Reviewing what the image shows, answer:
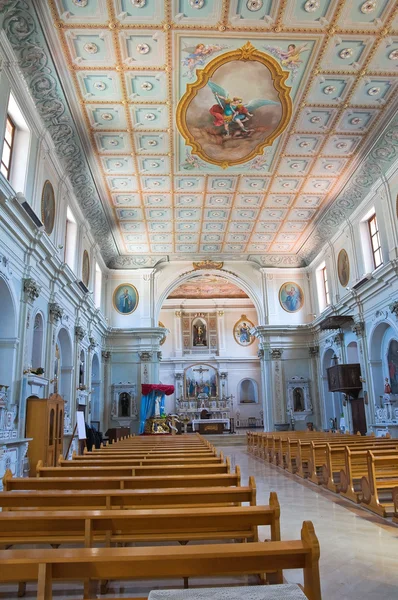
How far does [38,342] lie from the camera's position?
12.7 m

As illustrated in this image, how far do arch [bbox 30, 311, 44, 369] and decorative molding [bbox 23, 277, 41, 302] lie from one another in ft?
3.49

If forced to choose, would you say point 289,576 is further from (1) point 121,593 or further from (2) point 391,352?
(2) point 391,352

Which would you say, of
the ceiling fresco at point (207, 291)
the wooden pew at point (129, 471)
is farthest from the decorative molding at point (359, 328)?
the ceiling fresco at point (207, 291)

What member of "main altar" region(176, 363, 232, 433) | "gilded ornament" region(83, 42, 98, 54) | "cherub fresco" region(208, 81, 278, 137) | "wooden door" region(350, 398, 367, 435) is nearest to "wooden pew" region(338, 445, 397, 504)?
"cherub fresco" region(208, 81, 278, 137)

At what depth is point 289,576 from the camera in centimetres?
407

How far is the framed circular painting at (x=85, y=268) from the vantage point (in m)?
18.2

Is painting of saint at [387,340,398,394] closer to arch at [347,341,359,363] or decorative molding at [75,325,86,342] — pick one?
arch at [347,341,359,363]

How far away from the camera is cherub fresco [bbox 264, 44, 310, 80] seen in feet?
34.3

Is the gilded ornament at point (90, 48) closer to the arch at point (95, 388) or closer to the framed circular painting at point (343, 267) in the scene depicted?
the framed circular painting at point (343, 267)

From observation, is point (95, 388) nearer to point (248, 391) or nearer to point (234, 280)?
point (234, 280)

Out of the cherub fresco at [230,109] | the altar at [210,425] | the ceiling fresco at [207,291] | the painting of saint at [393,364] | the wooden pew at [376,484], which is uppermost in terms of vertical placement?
the ceiling fresco at [207,291]

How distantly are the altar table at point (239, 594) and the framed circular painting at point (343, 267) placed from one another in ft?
57.5

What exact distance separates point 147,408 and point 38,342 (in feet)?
31.9

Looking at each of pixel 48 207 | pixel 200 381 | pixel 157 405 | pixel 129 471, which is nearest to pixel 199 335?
pixel 200 381
